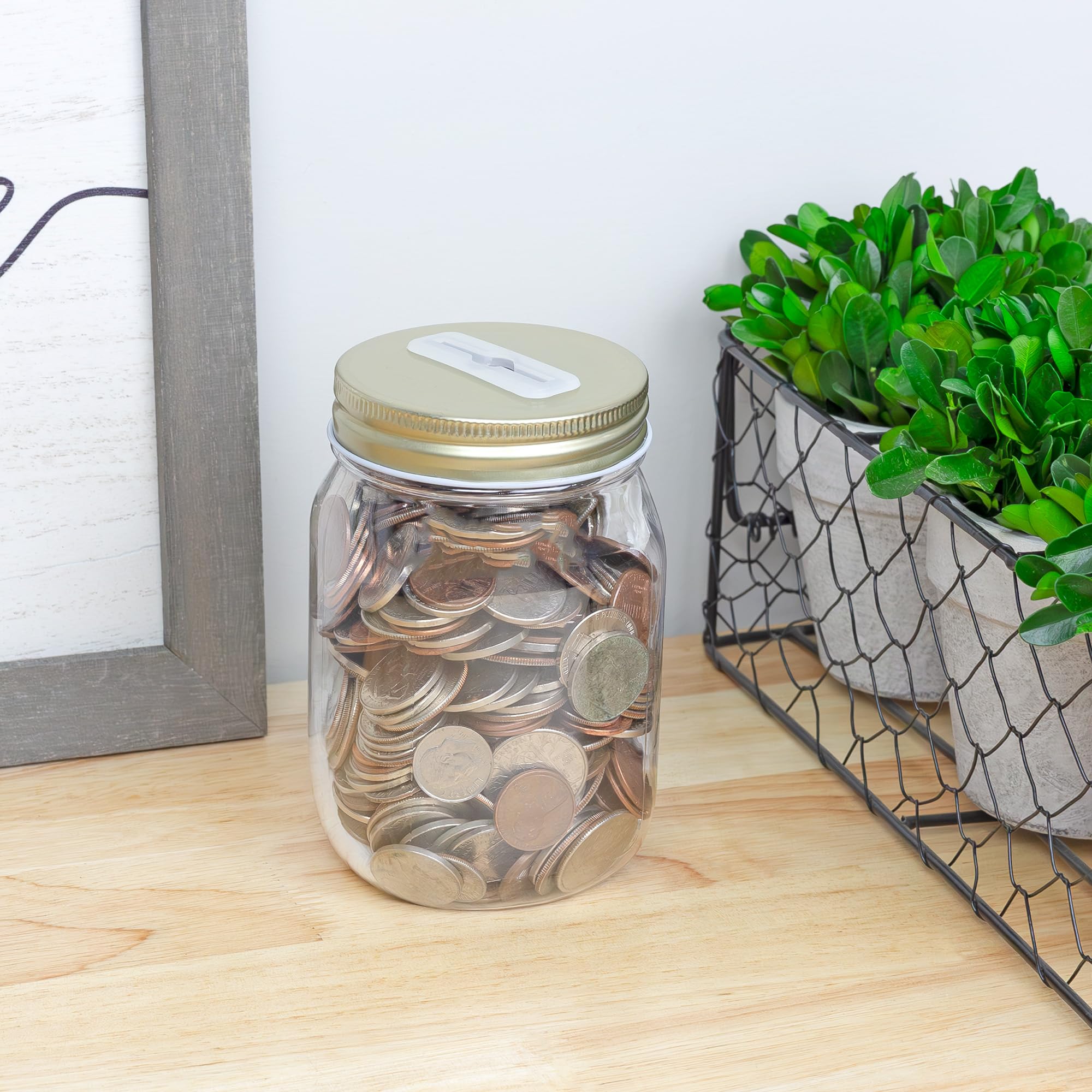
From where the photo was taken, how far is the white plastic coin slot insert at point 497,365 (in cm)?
47

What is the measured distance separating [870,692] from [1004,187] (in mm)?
291

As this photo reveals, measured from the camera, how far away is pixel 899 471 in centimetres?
50

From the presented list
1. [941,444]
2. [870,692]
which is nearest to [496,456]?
[941,444]

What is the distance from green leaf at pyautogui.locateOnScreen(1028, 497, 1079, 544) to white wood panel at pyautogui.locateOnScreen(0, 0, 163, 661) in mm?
404

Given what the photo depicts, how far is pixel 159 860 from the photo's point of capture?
0.55 meters

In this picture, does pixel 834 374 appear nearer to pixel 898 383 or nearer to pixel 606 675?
pixel 898 383

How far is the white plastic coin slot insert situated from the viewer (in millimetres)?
473

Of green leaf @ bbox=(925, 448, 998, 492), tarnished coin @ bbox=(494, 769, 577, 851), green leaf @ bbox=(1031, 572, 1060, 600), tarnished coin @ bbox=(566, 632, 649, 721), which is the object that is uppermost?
green leaf @ bbox=(925, 448, 998, 492)

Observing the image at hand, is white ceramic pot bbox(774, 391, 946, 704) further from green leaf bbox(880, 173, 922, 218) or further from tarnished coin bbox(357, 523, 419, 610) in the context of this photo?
tarnished coin bbox(357, 523, 419, 610)

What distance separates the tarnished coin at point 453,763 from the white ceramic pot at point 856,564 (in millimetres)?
208

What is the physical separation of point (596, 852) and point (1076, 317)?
300 mm

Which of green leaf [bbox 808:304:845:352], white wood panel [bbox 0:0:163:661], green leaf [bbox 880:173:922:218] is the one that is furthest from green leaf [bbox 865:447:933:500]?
white wood panel [bbox 0:0:163:661]

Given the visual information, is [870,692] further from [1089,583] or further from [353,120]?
[353,120]

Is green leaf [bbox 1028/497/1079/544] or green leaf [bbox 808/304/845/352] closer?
green leaf [bbox 1028/497/1079/544]
